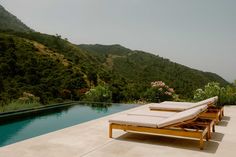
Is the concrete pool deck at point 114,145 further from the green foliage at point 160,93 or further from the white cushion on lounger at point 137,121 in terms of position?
the green foliage at point 160,93

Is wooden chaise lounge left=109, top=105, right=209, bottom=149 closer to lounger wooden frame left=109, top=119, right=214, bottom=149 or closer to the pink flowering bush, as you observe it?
lounger wooden frame left=109, top=119, right=214, bottom=149

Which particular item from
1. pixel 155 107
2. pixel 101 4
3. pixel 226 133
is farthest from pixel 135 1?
pixel 226 133

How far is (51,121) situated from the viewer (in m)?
8.88

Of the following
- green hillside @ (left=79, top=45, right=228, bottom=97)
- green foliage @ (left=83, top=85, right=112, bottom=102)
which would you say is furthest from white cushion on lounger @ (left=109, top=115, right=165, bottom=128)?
green hillside @ (left=79, top=45, right=228, bottom=97)

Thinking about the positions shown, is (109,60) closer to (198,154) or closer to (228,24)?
(228,24)

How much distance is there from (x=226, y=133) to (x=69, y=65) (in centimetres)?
1838

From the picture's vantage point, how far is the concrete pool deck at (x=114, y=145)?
4465mm

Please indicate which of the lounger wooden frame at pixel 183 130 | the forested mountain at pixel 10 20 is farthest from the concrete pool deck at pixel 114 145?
the forested mountain at pixel 10 20

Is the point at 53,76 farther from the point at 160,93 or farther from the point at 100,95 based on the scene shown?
the point at 160,93

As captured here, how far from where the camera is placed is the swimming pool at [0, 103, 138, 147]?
703 cm

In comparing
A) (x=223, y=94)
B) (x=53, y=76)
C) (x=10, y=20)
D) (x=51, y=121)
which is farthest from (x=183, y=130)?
(x=10, y=20)

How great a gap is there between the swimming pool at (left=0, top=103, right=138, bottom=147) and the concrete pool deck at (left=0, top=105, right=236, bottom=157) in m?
1.45

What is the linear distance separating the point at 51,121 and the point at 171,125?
16.2 feet

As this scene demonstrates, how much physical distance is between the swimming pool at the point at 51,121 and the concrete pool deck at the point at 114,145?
4.75ft
